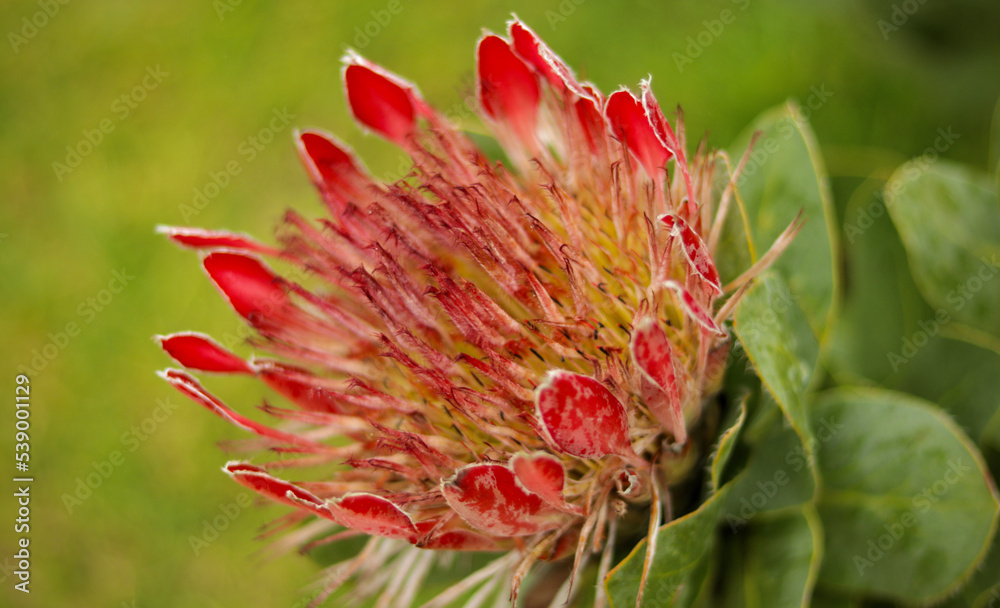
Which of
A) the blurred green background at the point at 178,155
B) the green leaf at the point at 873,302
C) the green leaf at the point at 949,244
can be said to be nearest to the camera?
the green leaf at the point at 949,244

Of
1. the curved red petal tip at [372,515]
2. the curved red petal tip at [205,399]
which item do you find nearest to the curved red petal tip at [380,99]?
the curved red petal tip at [205,399]

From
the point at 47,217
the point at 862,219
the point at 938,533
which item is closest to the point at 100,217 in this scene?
the point at 47,217

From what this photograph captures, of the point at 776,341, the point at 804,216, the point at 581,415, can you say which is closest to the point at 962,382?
the point at 804,216

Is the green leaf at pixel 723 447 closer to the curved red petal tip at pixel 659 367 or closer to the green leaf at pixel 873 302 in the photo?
the curved red petal tip at pixel 659 367

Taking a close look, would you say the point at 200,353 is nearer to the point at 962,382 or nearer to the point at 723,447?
the point at 723,447

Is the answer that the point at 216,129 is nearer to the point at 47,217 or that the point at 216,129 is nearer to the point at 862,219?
the point at 47,217
